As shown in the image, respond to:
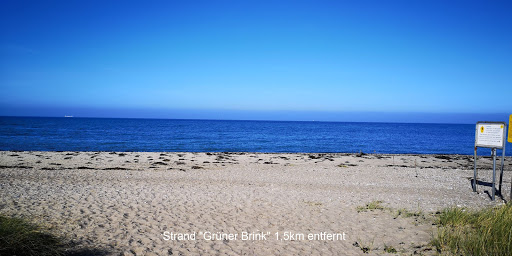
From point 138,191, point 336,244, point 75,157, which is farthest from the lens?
point 75,157

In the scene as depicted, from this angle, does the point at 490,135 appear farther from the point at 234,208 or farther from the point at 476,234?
the point at 234,208

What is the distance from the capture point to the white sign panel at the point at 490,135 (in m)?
9.97

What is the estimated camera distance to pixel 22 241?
4.68 meters

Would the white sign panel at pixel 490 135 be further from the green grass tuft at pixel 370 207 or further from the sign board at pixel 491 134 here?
the green grass tuft at pixel 370 207

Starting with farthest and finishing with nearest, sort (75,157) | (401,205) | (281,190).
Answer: (75,157) → (281,190) → (401,205)

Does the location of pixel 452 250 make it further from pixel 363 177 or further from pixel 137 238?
pixel 363 177

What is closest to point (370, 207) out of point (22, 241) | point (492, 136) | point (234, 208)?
point (234, 208)

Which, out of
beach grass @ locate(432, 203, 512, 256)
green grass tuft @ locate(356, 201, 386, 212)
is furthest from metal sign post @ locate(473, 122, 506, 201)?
green grass tuft @ locate(356, 201, 386, 212)

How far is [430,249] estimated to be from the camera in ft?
20.0

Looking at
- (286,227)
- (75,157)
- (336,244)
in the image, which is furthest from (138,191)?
(75,157)

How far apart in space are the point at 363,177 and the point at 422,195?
4.18 meters

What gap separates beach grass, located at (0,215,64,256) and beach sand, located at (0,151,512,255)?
733 millimetres

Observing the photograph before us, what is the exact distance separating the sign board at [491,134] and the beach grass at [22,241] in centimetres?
1252

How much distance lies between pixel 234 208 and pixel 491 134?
359 inches
